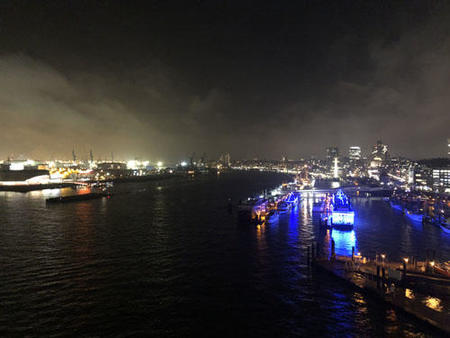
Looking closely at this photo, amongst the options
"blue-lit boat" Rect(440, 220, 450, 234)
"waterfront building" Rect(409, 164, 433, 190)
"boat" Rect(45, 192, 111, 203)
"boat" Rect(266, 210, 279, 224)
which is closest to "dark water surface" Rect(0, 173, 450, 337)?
"blue-lit boat" Rect(440, 220, 450, 234)

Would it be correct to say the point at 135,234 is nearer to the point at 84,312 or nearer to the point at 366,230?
the point at 84,312

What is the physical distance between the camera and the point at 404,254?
95.3 ft

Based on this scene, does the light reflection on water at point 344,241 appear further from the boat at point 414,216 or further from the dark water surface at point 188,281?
the boat at point 414,216

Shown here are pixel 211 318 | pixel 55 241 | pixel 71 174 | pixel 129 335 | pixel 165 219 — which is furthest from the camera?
pixel 71 174

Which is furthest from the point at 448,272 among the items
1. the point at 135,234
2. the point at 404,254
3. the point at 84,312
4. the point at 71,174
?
the point at 71,174

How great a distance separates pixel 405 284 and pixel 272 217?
3203 cm

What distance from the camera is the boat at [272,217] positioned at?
48938mm

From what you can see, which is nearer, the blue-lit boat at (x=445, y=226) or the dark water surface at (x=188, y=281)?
the dark water surface at (x=188, y=281)

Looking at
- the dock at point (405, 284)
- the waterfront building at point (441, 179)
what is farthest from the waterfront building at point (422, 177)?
the dock at point (405, 284)

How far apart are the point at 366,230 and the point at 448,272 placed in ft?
65.2

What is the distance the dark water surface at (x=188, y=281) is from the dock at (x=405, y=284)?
65 cm

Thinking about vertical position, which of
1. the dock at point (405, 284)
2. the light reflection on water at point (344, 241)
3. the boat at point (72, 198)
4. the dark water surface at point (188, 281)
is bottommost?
the light reflection on water at point (344, 241)

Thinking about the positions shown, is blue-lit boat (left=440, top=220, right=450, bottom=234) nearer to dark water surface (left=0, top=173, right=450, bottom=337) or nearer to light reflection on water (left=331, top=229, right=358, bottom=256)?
dark water surface (left=0, top=173, right=450, bottom=337)

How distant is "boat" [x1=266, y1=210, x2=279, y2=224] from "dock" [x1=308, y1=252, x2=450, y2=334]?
24220mm
